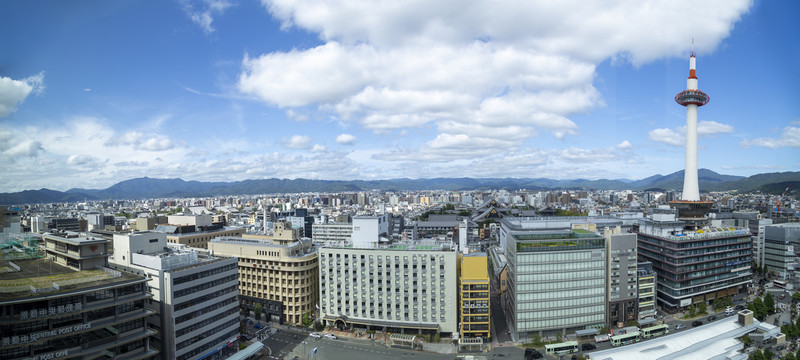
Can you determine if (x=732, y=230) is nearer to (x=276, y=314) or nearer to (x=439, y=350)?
(x=439, y=350)

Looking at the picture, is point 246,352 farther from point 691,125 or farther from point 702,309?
point 691,125

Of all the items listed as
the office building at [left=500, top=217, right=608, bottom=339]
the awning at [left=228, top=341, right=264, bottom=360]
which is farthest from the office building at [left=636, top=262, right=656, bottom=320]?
the awning at [left=228, top=341, right=264, bottom=360]

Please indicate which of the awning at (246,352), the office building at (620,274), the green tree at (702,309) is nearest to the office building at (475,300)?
the office building at (620,274)

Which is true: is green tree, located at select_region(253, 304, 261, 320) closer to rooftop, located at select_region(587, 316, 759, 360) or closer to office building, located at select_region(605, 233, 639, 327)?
rooftop, located at select_region(587, 316, 759, 360)

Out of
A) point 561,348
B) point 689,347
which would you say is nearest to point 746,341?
point 689,347

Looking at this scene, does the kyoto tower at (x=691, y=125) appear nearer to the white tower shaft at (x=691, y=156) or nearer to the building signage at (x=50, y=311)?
the white tower shaft at (x=691, y=156)

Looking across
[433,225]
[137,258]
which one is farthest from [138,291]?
[433,225]
